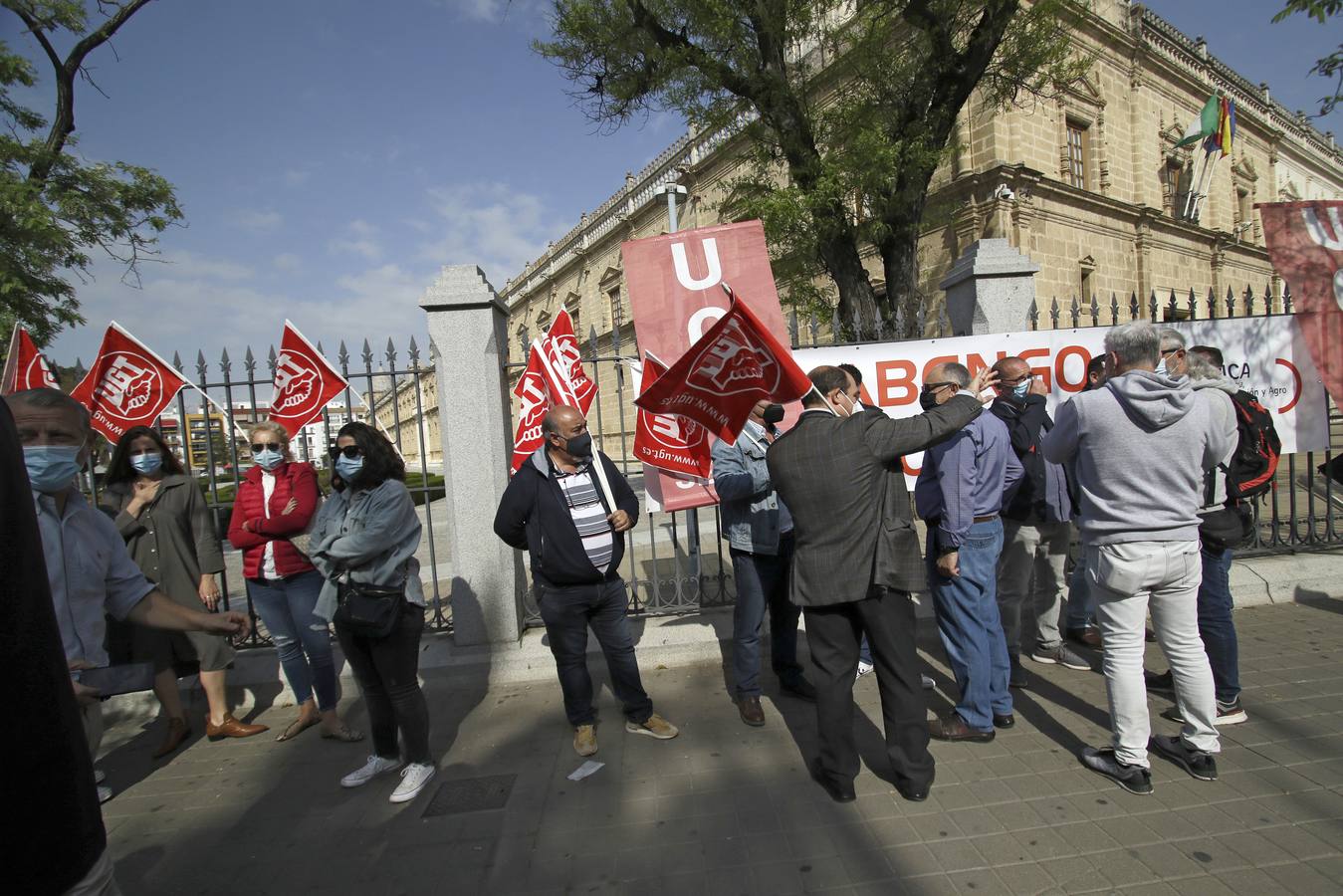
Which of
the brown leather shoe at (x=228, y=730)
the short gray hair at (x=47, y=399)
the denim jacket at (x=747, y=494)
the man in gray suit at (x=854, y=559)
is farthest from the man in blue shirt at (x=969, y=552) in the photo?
the brown leather shoe at (x=228, y=730)

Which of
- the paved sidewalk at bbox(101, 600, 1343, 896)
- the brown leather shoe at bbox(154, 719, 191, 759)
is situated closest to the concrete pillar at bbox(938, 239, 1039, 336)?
the paved sidewalk at bbox(101, 600, 1343, 896)

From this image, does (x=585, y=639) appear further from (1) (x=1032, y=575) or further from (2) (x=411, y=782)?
(1) (x=1032, y=575)

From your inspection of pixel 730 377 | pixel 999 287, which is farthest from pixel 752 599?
pixel 999 287

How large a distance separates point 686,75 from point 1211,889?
34.1ft

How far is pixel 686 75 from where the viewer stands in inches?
385

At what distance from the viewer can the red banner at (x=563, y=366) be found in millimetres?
5031

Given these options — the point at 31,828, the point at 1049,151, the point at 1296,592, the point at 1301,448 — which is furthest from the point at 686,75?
the point at 1049,151

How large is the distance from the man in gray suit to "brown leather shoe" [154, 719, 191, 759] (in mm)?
4048

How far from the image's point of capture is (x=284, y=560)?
4.09m

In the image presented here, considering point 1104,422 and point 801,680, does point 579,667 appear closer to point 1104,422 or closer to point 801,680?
point 801,680

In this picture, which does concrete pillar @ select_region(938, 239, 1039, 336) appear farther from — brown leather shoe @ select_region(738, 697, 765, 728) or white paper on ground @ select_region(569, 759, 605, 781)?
white paper on ground @ select_region(569, 759, 605, 781)

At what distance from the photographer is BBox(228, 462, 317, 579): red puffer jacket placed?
13.3 ft

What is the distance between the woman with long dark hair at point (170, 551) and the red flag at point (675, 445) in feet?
9.66

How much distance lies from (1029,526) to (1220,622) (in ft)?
3.57
